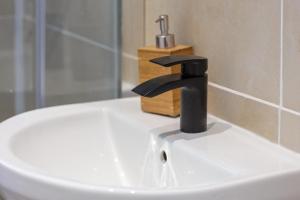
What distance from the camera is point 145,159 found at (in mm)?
887

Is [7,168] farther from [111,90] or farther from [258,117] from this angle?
[111,90]

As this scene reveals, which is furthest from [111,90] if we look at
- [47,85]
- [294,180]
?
[294,180]

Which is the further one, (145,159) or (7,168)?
(145,159)

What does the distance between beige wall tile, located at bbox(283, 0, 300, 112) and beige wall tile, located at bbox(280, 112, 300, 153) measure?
2 centimetres

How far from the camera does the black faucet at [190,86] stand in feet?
2.68

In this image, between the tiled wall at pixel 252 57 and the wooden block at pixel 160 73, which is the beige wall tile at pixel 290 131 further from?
the wooden block at pixel 160 73

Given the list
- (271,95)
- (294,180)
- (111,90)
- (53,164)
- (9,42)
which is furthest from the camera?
(111,90)

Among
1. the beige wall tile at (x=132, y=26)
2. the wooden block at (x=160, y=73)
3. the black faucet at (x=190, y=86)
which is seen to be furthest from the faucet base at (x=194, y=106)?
the beige wall tile at (x=132, y=26)

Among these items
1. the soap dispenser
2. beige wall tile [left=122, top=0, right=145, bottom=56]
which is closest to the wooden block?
the soap dispenser

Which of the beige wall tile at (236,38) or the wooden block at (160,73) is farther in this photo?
the wooden block at (160,73)

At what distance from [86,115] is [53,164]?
5.1 inches

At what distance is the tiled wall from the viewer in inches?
29.8

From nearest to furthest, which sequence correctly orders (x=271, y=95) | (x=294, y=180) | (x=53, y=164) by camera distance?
(x=294, y=180) → (x=271, y=95) → (x=53, y=164)

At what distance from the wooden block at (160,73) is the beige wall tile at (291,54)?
241mm
